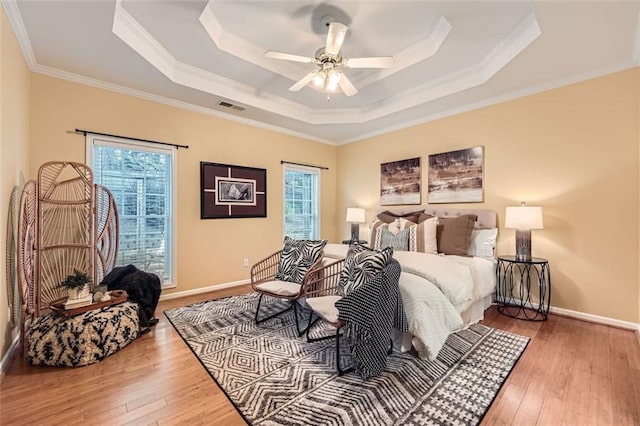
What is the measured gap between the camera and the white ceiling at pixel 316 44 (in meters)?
2.32

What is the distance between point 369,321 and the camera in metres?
1.94

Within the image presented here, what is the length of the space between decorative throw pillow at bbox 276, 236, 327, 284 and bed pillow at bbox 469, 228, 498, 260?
1986 mm

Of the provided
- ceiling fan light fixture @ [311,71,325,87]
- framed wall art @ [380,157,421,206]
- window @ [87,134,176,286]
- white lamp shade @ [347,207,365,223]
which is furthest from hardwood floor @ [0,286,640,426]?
white lamp shade @ [347,207,365,223]

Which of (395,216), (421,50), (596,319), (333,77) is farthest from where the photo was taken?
(395,216)

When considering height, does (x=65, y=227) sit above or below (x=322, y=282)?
above

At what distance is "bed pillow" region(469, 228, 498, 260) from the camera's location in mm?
3470

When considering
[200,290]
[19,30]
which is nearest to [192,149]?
[19,30]

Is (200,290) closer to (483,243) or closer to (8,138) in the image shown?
(8,138)

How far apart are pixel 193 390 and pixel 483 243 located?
135 inches

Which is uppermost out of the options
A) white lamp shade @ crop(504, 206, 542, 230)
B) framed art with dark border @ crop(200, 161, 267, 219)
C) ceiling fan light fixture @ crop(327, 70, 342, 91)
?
ceiling fan light fixture @ crop(327, 70, 342, 91)

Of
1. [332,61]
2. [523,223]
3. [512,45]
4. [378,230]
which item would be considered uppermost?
[512,45]

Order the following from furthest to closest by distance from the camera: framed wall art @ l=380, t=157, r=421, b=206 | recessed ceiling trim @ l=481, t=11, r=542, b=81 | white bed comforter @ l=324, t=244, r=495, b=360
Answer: framed wall art @ l=380, t=157, r=421, b=206, recessed ceiling trim @ l=481, t=11, r=542, b=81, white bed comforter @ l=324, t=244, r=495, b=360

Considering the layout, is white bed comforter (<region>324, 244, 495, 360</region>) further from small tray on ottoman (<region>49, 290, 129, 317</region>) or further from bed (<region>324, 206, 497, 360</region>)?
small tray on ottoman (<region>49, 290, 129, 317</region>)

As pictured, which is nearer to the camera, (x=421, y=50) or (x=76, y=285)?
(x=76, y=285)
